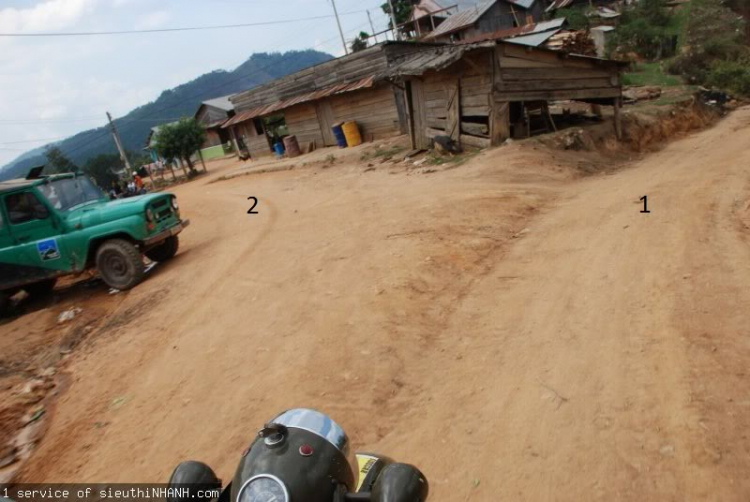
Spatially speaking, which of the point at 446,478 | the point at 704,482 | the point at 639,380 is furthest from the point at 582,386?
the point at 446,478

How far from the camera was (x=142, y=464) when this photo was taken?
3.58 m

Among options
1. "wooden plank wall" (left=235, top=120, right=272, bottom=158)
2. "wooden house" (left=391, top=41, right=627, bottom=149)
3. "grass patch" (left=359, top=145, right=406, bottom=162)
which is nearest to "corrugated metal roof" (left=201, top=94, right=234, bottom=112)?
"wooden plank wall" (left=235, top=120, right=272, bottom=158)

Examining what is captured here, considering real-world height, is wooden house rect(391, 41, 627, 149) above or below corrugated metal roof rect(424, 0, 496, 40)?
below

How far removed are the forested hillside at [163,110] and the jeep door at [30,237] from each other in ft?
304

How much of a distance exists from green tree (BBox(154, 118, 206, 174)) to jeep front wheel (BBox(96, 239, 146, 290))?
23.1 metres

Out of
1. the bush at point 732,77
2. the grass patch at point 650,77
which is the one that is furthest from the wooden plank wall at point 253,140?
the bush at point 732,77

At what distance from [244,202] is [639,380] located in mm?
13231

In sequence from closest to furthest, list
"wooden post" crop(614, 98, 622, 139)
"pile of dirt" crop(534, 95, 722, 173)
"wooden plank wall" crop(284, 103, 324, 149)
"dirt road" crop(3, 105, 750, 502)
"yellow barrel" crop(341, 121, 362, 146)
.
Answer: "dirt road" crop(3, 105, 750, 502), "pile of dirt" crop(534, 95, 722, 173), "wooden post" crop(614, 98, 622, 139), "yellow barrel" crop(341, 121, 362, 146), "wooden plank wall" crop(284, 103, 324, 149)

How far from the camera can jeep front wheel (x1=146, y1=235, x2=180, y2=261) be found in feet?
30.7

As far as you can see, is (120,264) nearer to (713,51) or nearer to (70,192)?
(70,192)

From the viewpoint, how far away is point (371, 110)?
20797 mm

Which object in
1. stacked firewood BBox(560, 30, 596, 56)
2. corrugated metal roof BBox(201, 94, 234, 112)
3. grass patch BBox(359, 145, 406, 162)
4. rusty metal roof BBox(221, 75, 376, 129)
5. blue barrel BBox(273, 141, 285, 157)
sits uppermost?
corrugated metal roof BBox(201, 94, 234, 112)

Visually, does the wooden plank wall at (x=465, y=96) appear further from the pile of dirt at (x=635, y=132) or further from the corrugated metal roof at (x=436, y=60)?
Answer: the pile of dirt at (x=635, y=132)

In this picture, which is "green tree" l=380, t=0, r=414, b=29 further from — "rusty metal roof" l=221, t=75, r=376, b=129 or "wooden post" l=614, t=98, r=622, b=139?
"wooden post" l=614, t=98, r=622, b=139
